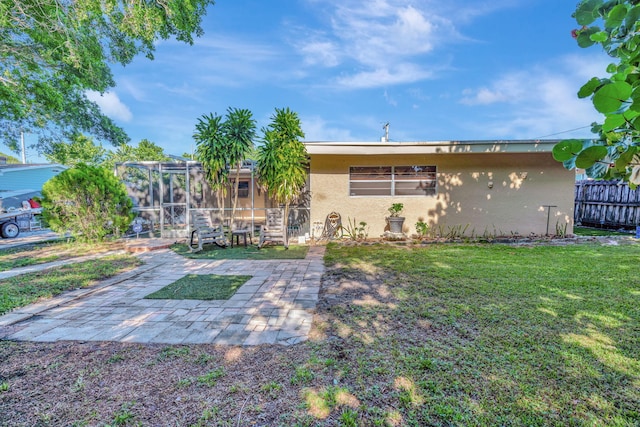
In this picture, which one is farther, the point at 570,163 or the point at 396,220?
the point at 396,220

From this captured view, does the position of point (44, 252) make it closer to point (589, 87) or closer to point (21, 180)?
point (589, 87)

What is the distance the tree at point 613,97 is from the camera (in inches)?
23.3

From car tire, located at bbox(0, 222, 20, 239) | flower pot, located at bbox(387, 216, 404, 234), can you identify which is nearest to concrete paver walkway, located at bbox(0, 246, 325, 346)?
flower pot, located at bbox(387, 216, 404, 234)

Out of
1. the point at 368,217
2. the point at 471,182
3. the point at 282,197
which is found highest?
the point at 471,182

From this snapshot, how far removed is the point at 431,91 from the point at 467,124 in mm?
6376

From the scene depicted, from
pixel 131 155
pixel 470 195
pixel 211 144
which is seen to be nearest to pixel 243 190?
pixel 211 144

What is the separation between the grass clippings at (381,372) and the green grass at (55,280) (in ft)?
4.51

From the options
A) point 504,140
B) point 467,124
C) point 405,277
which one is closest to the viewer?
point 405,277

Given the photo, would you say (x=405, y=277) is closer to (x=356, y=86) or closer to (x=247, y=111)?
(x=247, y=111)

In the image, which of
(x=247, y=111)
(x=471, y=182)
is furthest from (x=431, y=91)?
(x=247, y=111)

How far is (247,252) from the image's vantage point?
6.88 metres

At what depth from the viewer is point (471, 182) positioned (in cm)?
832

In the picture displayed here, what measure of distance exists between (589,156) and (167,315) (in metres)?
3.70

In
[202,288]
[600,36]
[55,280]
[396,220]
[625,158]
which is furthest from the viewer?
[396,220]
